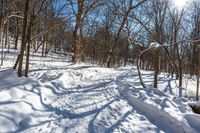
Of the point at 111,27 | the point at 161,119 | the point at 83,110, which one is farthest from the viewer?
the point at 111,27

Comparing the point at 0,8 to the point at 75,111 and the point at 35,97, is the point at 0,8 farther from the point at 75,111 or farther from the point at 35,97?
the point at 75,111

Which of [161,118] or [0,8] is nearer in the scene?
[161,118]

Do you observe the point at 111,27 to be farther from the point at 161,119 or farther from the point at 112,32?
the point at 161,119

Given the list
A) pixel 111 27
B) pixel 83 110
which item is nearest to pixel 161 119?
pixel 83 110

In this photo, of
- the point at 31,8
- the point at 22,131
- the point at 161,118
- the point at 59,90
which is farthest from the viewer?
the point at 31,8

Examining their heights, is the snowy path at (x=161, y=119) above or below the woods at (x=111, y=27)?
below

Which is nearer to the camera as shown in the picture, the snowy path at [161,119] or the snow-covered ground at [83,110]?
the snow-covered ground at [83,110]

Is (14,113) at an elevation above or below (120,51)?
below

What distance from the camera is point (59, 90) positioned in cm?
771

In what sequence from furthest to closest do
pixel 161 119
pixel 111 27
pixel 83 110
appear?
1. pixel 111 27
2. pixel 83 110
3. pixel 161 119

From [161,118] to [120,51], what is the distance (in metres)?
34.2

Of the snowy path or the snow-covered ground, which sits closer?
the snow-covered ground

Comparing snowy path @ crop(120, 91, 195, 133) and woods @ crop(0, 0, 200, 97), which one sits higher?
woods @ crop(0, 0, 200, 97)

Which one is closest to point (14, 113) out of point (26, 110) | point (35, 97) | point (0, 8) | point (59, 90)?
point (26, 110)
